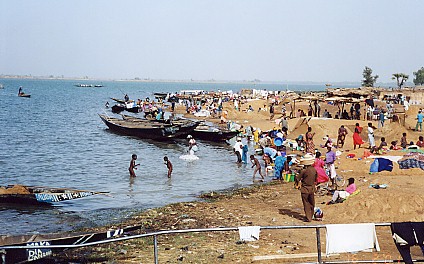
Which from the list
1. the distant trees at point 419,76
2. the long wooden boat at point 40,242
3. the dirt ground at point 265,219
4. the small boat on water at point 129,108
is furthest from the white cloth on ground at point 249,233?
the distant trees at point 419,76

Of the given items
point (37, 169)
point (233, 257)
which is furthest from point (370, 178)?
point (37, 169)

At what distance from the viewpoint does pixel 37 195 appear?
16000mm

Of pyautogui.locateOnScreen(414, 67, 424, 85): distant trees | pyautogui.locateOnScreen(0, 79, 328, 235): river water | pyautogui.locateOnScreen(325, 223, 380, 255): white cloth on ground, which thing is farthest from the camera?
pyautogui.locateOnScreen(414, 67, 424, 85): distant trees

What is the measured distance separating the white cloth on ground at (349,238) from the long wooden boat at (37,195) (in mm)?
10311

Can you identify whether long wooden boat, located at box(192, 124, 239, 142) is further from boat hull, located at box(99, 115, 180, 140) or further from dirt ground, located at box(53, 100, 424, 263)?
dirt ground, located at box(53, 100, 424, 263)

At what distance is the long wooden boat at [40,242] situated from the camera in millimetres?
8742

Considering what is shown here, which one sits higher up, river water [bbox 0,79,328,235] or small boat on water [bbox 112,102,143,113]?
small boat on water [bbox 112,102,143,113]

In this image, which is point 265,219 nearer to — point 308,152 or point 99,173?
point 308,152

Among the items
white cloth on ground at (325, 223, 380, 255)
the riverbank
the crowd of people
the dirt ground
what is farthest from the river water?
white cloth on ground at (325, 223, 380, 255)

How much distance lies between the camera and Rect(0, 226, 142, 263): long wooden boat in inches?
344

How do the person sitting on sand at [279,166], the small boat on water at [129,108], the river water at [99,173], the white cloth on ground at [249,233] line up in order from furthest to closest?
the small boat on water at [129,108]
the person sitting on sand at [279,166]
the river water at [99,173]
the white cloth on ground at [249,233]

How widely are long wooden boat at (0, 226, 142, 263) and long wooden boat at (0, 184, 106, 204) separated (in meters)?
5.23

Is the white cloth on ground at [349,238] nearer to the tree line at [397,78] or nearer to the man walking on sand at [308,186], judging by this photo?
the man walking on sand at [308,186]

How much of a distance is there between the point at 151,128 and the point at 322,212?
2303cm
